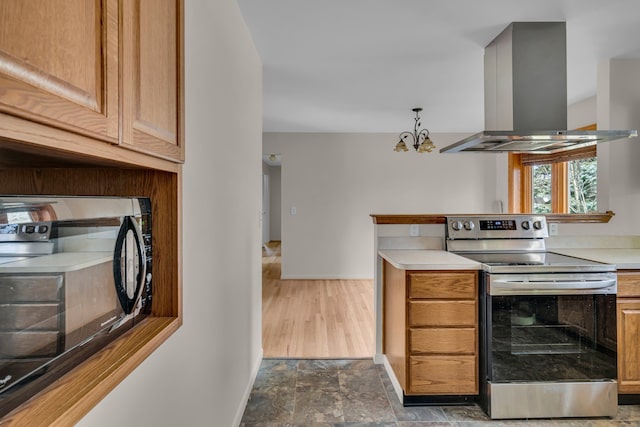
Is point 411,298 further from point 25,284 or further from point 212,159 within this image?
point 25,284

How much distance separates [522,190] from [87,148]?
636cm

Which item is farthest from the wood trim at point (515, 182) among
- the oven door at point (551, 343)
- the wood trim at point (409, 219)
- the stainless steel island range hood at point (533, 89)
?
the oven door at point (551, 343)

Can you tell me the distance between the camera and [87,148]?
0.67 metres

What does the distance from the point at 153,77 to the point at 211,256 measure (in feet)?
2.77

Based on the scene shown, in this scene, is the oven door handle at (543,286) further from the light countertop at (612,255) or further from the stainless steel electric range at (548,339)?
the light countertop at (612,255)

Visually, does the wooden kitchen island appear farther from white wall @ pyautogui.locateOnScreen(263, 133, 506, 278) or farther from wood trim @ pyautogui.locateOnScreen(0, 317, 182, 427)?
white wall @ pyautogui.locateOnScreen(263, 133, 506, 278)

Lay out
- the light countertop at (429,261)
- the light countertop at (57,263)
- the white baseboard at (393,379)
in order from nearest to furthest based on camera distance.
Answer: the light countertop at (57,263), the light countertop at (429,261), the white baseboard at (393,379)

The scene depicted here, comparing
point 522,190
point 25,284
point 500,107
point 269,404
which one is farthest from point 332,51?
point 522,190

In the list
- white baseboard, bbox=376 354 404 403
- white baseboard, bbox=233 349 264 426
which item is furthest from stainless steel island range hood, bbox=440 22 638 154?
white baseboard, bbox=233 349 264 426

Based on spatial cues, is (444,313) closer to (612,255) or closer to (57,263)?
(612,255)

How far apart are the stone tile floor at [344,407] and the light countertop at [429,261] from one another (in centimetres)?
87

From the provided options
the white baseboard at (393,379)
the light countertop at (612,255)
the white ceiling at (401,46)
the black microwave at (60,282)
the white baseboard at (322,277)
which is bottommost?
the white baseboard at (393,379)

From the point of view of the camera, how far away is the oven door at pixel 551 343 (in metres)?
2.22

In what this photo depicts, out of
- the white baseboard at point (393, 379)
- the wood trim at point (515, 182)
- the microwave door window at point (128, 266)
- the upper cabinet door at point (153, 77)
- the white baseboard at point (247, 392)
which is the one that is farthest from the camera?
the wood trim at point (515, 182)
